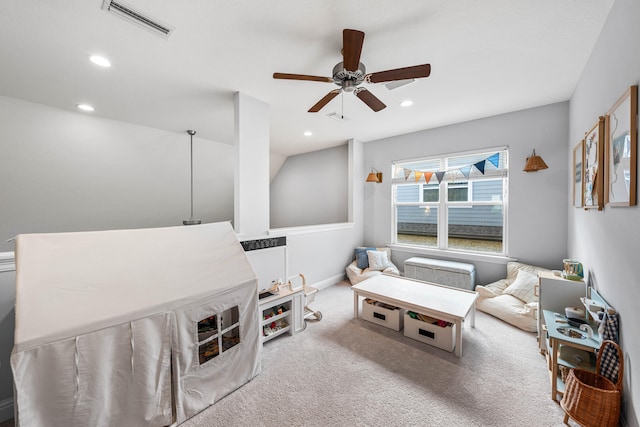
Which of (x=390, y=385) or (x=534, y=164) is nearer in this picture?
(x=390, y=385)

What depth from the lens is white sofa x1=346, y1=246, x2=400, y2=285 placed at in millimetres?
4176

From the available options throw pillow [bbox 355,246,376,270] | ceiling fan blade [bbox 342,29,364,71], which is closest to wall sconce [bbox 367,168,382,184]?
throw pillow [bbox 355,246,376,270]

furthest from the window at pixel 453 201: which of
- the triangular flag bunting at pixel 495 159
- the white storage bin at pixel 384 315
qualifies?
the white storage bin at pixel 384 315

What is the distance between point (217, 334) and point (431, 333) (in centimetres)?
207

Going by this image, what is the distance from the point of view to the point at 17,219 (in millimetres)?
2971

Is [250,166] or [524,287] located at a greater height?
[250,166]

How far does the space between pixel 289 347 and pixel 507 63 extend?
139 inches

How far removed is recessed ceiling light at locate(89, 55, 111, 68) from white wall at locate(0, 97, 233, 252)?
1.74 m

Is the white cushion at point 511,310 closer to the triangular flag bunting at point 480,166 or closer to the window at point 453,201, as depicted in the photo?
the window at point 453,201

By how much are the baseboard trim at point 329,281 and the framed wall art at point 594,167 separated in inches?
133

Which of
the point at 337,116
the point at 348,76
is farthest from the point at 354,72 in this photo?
the point at 337,116

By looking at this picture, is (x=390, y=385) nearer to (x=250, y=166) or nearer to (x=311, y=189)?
(x=250, y=166)

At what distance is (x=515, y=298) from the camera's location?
300 cm

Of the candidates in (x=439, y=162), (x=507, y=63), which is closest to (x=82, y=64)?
(x=507, y=63)
